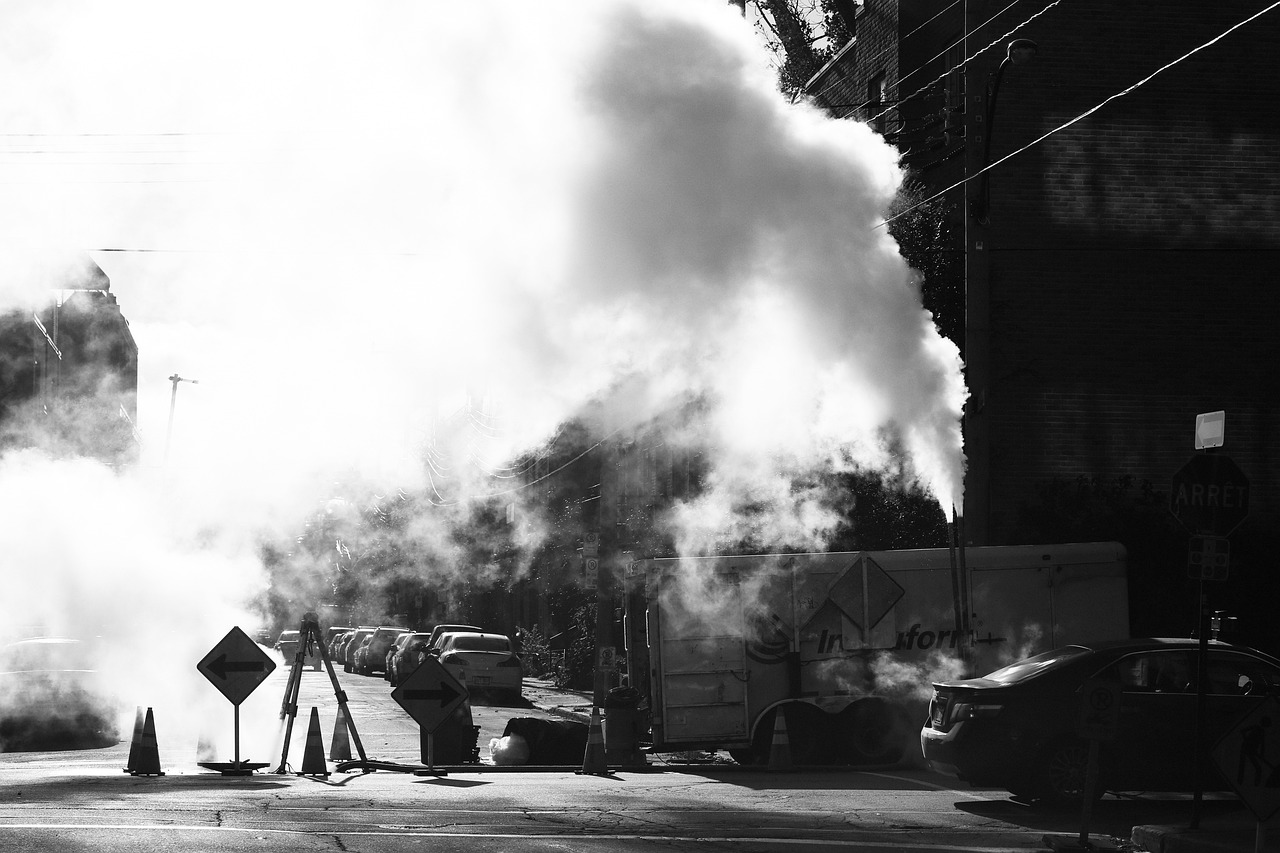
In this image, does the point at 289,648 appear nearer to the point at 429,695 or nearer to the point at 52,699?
the point at 52,699

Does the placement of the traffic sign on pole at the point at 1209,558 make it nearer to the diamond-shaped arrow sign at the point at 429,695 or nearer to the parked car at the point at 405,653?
the diamond-shaped arrow sign at the point at 429,695

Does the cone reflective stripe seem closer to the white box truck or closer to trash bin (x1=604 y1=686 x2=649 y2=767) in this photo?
trash bin (x1=604 y1=686 x2=649 y2=767)

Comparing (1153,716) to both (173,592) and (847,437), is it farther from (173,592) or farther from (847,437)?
(173,592)

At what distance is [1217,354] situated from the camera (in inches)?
770

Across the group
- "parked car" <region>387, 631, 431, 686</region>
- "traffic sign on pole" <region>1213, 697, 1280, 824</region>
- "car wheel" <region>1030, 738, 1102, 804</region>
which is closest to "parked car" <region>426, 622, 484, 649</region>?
"parked car" <region>387, 631, 431, 686</region>

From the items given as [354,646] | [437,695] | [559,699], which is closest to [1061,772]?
[437,695]

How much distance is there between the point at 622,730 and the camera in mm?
14625

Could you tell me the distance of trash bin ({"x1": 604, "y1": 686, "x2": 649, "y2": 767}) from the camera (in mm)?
14562

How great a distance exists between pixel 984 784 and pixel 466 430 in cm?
2419

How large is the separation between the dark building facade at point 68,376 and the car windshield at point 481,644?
7060 mm

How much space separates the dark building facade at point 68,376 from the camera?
26.1m

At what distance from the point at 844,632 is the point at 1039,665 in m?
3.17

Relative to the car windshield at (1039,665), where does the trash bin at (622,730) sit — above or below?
below

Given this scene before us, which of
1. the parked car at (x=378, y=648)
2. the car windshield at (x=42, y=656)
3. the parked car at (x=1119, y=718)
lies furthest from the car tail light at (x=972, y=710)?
the parked car at (x=378, y=648)
